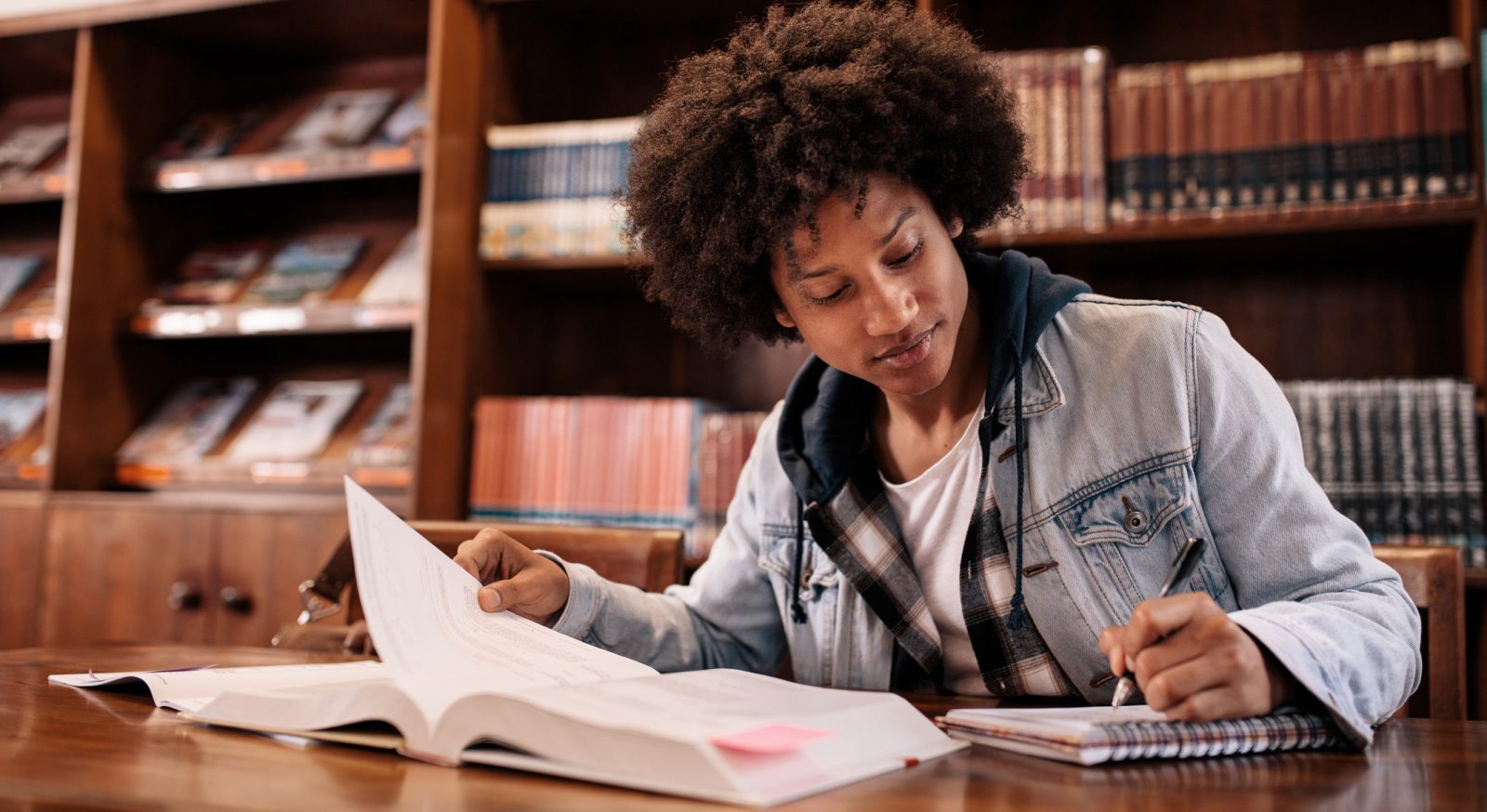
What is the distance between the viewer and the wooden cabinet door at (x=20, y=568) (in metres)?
2.51

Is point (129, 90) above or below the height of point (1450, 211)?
above

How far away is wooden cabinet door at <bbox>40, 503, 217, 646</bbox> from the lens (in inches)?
94.7

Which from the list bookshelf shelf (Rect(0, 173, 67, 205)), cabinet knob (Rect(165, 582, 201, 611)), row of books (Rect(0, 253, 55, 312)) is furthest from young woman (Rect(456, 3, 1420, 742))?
row of books (Rect(0, 253, 55, 312))

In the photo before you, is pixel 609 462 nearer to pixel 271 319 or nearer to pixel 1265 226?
pixel 271 319

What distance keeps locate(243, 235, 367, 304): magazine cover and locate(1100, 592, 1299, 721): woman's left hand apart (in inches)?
87.0

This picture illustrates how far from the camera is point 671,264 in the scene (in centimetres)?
130

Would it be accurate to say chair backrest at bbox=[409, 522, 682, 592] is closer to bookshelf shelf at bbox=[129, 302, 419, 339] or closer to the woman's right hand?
the woman's right hand

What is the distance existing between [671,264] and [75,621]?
1.83 metres

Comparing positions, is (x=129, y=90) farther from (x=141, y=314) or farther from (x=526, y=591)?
(x=526, y=591)

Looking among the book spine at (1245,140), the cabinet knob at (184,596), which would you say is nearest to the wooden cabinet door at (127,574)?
the cabinet knob at (184,596)

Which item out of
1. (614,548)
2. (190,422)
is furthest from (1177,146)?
(190,422)

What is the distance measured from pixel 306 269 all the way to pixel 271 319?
22 centimetres

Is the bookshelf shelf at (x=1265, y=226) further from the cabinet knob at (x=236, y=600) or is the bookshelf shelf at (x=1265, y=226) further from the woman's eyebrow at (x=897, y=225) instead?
the cabinet knob at (x=236, y=600)

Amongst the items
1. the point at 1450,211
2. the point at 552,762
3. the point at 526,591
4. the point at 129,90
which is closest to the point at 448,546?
the point at 526,591
